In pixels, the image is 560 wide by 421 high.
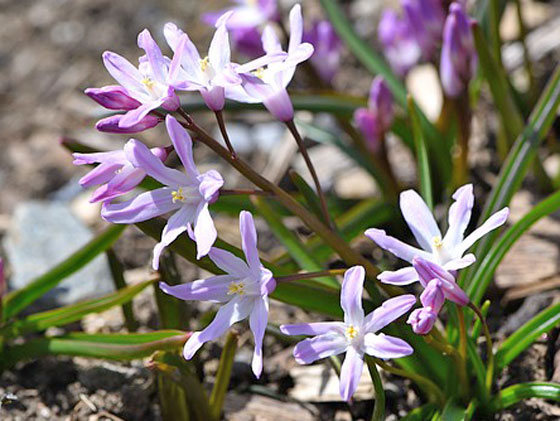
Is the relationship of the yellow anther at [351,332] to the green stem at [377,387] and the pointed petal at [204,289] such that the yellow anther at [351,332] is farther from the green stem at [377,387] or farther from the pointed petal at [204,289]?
the pointed petal at [204,289]

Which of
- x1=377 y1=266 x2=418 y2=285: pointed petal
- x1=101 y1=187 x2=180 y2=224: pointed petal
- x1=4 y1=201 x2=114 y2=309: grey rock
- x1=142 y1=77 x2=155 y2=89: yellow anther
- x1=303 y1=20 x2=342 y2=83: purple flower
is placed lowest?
x1=4 y1=201 x2=114 y2=309: grey rock

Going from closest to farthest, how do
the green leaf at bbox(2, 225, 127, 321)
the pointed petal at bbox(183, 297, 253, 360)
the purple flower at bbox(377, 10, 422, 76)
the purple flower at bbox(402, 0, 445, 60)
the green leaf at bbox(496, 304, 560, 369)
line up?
1. the pointed petal at bbox(183, 297, 253, 360)
2. the green leaf at bbox(496, 304, 560, 369)
3. the green leaf at bbox(2, 225, 127, 321)
4. the purple flower at bbox(402, 0, 445, 60)
5. the purple flower at bbox(377, 10, 422, 76)

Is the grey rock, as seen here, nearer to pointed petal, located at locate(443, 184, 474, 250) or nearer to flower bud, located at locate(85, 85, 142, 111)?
flower bud, located at locate(85, 85, 142, 111)

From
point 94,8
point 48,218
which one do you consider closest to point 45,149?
point 48,218

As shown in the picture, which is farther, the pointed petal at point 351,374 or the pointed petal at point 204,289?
the pointed petal at point 204,289

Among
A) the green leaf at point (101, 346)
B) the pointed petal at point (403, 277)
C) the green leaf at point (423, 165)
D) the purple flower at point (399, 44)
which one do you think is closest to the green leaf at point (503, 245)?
the green leaf at point (423, 165)

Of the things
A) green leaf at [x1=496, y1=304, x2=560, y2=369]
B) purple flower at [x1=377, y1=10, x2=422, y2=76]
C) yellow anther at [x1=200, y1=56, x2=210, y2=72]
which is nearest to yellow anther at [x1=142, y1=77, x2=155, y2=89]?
yellow anther at [x1=200, y1=56, x2=210, y2=72]
